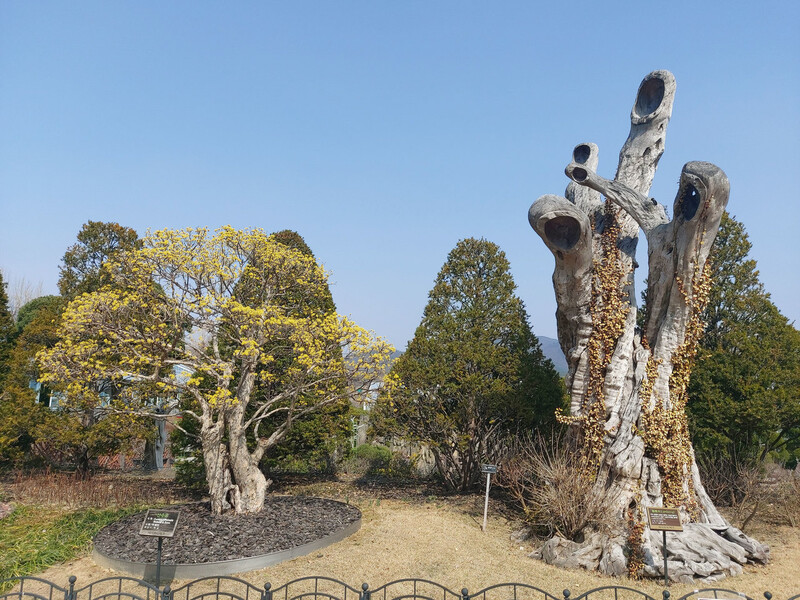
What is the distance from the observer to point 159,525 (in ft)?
21.9

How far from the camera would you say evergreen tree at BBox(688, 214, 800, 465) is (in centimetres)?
1096

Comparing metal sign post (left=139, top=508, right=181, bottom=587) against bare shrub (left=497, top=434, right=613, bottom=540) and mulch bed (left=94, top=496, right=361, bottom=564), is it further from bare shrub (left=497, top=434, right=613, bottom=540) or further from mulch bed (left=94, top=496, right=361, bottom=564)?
bare shrub (left=497, top=434, right=613, bottom=540)

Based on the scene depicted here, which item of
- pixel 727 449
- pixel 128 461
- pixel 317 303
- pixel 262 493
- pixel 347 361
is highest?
pixel 317 303

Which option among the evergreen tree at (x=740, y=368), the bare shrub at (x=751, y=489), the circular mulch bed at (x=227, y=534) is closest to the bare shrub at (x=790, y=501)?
the bare shrub at (x=751, y=489)

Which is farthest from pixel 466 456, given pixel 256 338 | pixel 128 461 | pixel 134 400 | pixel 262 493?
pixel 128 461

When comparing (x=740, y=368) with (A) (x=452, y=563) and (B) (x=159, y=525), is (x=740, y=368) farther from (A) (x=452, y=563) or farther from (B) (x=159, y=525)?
(B) (x=159, y=525)

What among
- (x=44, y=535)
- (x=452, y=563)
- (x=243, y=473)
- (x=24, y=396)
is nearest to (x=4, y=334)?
(x=24, y=396)

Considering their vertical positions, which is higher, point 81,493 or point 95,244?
point 95,244

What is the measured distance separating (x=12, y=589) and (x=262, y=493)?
3.79 meters

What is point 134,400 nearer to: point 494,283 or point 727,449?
point 494,283

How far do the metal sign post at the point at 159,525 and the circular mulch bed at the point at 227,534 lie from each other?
0.80 meters

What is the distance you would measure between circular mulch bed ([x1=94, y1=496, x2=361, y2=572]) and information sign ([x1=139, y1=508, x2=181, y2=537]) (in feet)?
3.00

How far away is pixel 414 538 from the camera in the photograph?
8.82 m

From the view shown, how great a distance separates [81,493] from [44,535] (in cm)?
260
